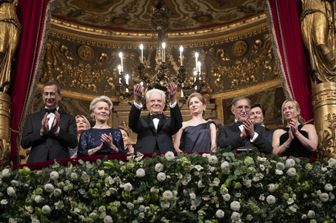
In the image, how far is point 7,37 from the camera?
796 centimetres

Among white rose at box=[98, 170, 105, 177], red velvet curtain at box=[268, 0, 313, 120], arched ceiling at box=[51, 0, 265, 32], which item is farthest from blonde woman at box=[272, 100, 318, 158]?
arched ceiling at box=[51, 0, 265, 32]

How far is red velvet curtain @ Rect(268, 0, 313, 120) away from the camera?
805 cm

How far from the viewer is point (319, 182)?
5.82m

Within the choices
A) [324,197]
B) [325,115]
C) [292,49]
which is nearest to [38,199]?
[324,197]

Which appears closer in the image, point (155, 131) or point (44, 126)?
point (44, 126)

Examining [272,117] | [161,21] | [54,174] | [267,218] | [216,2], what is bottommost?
[267,218]

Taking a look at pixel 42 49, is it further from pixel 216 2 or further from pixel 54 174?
pixel 216 2

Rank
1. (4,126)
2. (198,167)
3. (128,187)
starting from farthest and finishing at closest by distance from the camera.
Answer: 1. (4,126)
2. (198,167)
3. (128,187)

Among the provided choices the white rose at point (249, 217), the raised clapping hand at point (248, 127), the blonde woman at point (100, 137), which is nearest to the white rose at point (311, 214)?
the white rose at point (249, 217)

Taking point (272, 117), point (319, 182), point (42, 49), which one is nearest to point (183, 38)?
point (272, 117)

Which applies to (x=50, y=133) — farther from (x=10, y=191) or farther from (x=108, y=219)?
(x=108, y=219)

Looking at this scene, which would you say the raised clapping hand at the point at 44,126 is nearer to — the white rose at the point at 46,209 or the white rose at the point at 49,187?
the white rose at the point at 49,187

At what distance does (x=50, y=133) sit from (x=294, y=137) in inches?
85.0

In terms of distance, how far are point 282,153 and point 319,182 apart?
0.69 m
